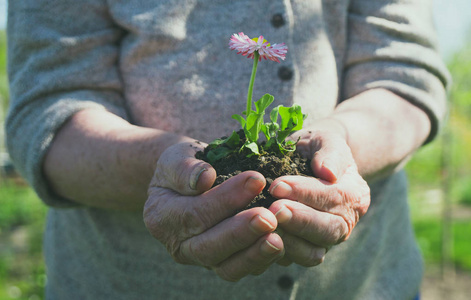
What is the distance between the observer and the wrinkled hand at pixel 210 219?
122cm

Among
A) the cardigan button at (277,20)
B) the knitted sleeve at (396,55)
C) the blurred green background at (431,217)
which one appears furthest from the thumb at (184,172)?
the blurred green background at (431,217)

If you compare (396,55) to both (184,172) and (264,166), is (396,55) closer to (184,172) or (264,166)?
(264,166)

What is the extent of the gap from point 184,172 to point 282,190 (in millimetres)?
285

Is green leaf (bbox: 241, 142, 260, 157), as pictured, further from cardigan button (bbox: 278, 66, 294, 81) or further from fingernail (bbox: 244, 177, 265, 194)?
cardigan button (bbox: 278, 66, 294, 81)

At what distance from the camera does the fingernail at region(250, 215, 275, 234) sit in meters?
1.18

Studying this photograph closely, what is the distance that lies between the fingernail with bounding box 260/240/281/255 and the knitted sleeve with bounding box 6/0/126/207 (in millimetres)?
1015

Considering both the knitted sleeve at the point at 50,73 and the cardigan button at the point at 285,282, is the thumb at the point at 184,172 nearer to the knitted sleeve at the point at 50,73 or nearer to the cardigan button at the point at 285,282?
the knitted sleeve at the point at 50,73

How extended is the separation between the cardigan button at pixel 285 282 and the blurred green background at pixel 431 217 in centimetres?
359

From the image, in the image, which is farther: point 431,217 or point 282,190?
point 431,217

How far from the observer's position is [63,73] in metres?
1.89

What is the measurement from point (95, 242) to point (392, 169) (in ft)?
4.59

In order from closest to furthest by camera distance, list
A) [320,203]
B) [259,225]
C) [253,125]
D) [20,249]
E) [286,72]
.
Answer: [259,225] → [320,203] → [253,125] → [286,72] → [20,249]

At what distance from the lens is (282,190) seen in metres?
1.25

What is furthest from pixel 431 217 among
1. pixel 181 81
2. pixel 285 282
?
pixel 181 81
